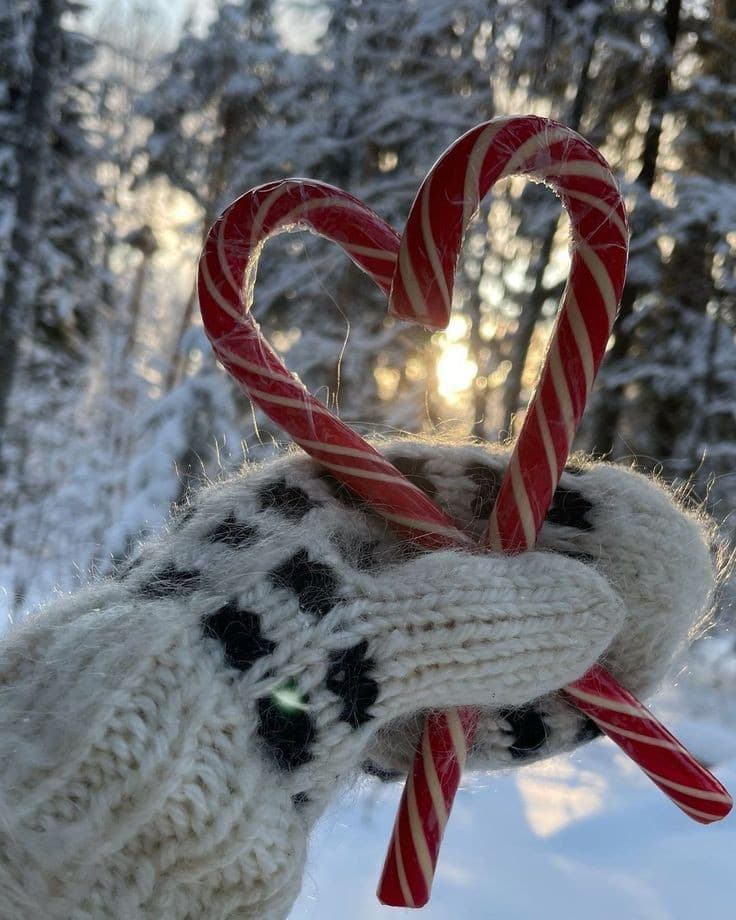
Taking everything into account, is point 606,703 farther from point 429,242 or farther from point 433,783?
point 429,242

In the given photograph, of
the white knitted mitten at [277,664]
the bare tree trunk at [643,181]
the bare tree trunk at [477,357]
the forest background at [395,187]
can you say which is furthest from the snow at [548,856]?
the bare tree trunk at [477,357]

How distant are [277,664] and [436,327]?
419 millimetres

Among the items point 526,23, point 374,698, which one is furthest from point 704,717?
point 526,23

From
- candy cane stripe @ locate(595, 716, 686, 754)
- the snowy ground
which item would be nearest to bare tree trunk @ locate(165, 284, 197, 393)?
the snowy ground

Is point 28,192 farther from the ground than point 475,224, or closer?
closer

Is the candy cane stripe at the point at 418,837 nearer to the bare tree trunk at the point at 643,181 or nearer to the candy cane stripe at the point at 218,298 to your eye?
the candy cane stripe at the point at 218,298

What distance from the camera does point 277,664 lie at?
669 millimetres

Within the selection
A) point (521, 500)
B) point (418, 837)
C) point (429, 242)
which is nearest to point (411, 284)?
point (429, 242)

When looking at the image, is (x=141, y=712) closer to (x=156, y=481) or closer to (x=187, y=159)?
(x=156, y=481)

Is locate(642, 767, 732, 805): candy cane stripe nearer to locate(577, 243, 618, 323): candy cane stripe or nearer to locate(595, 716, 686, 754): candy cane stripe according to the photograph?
locate(595, 716, 686, 754): candy cane stripe

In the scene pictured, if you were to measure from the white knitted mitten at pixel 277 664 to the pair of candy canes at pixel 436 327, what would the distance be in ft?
0.16

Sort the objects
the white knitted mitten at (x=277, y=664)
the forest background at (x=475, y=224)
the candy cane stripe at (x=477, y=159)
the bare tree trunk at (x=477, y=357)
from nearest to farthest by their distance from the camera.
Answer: the white knitted mitten at (x=277, y=664)
the candy cane stripe at (x=477, y=159)
the forest background at (x=475, y=224)
the bare tree trunk at (x=477, y=357)

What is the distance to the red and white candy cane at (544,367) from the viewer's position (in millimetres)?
767

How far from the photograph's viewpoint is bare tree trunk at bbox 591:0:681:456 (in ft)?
14.0
